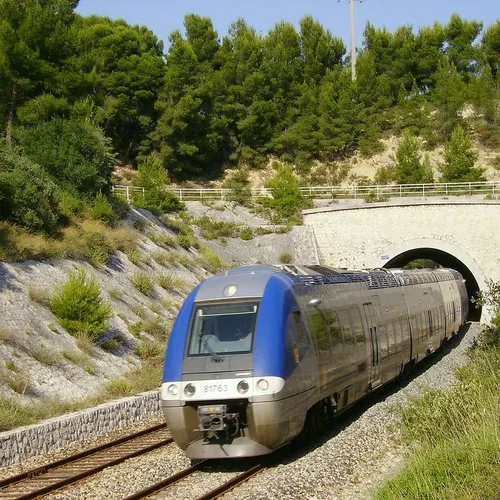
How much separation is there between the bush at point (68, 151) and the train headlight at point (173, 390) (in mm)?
19682

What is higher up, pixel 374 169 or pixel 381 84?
pixel 381 84

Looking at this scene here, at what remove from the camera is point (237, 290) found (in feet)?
36.9

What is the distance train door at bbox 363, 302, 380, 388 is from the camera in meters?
Result: 15.0

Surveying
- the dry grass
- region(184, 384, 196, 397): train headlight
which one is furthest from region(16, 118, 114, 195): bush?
region(184, 384, 196, 397): train headlight

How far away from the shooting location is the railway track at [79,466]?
10.1m

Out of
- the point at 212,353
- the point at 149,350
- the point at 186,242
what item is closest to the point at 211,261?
the point at 186,242

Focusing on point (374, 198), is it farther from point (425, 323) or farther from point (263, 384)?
point (263, 384)

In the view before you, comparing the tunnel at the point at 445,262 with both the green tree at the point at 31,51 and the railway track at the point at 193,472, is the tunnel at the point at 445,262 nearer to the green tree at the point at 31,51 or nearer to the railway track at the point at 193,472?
the green tree at the point at 31,51

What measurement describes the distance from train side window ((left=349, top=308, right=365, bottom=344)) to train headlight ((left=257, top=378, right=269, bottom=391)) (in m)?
4.22

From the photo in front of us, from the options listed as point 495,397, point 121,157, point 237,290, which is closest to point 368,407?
point 495,397

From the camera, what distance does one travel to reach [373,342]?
49.8ft

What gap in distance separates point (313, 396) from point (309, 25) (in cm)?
6520

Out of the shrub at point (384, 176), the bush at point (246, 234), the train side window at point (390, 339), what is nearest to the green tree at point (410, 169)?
the shrub at point (384, 176)

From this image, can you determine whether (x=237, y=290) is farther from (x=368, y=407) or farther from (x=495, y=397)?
(x=368, y=407)
